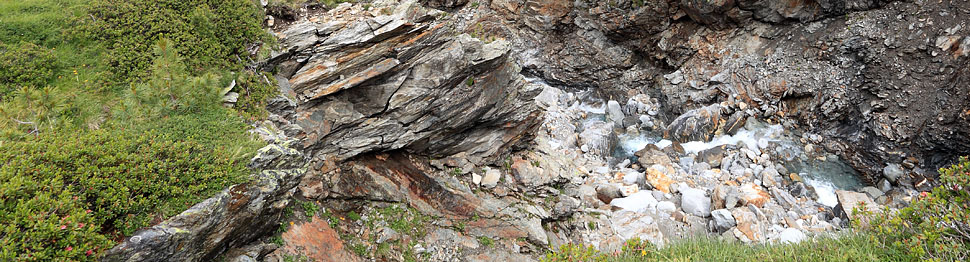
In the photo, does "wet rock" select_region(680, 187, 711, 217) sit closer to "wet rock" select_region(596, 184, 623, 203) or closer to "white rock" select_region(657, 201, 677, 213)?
"white rock" select_region(657, 201, 677, 213)

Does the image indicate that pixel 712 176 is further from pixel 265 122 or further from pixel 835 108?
pixel 265 122

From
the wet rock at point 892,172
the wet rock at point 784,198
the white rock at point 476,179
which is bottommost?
the wet rock at point 892,172

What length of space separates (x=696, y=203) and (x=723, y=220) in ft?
4.83

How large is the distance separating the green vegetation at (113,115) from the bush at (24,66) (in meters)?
0.03

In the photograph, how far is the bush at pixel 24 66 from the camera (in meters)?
9.62

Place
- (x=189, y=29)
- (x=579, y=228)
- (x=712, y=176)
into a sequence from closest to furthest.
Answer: (x=189, y=29)
(x=579, y=228)
(x=712, y=176)

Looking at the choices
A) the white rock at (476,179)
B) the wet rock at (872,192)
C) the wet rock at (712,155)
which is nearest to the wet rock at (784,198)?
the wet rock at (712,155)

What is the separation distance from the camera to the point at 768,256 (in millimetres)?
6637

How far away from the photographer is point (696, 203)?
17000mm

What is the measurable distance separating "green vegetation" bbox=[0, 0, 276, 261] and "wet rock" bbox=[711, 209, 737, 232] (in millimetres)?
15630

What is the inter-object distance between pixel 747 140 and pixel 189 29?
83.1 ft

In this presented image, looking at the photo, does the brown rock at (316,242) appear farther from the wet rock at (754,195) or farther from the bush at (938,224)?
the wet rock at (754,195)

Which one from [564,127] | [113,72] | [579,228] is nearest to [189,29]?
[113,72]

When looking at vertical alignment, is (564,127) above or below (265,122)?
below
